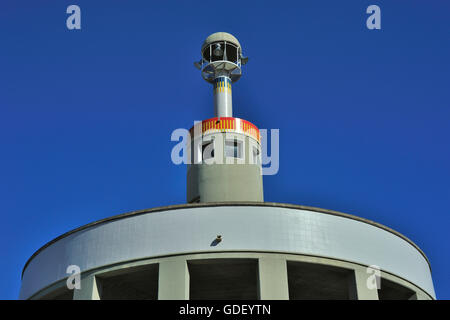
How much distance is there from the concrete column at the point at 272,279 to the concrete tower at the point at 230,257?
0.04m

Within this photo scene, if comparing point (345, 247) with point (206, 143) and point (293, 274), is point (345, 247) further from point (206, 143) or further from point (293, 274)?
point (206, 143)

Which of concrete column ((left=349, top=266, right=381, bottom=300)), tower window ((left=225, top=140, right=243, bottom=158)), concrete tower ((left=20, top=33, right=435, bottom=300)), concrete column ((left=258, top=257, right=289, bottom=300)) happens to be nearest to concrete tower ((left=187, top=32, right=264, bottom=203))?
tower window ((left=225, top=140, right=243, bottom=158))

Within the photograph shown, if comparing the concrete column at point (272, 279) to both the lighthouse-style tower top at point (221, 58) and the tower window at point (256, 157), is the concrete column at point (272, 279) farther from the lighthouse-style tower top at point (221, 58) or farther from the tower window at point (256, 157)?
the lighthouse-style tower top at point (221, 58)

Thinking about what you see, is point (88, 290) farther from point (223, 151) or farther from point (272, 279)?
point (223, 151)

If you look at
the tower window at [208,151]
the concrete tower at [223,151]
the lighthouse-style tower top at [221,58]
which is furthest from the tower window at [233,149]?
the lighthouse-style tower top at [221,58]

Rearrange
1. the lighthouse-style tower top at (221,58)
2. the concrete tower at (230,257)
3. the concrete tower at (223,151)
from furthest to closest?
the lighthouse-style tower top at (221,58) → the concrete tower at (223,151) → the concrete tower at (230,257)

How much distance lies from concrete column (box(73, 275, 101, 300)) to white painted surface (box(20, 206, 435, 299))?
566 millimetres

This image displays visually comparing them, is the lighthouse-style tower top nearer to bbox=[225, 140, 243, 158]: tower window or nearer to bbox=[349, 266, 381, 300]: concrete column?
bbox=[225, 140, 243, 158]: tower window

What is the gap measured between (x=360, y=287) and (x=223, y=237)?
6.24 metres

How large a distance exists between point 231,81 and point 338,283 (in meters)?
17.2

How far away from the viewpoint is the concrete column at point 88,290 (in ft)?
94.7

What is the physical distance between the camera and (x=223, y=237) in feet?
94.8

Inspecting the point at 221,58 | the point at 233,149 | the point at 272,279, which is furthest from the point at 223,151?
the point at 272,279

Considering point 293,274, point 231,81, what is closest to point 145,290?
point 293,274
